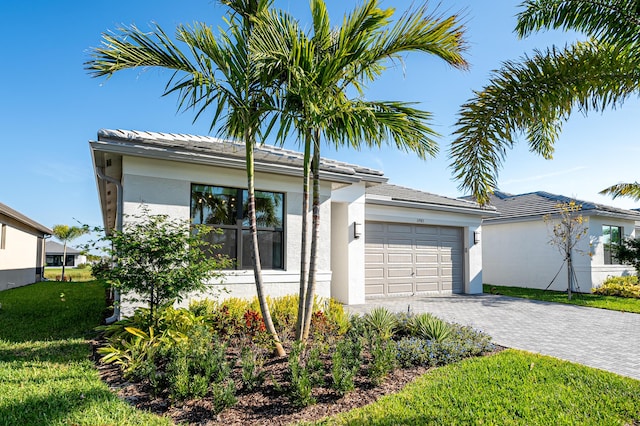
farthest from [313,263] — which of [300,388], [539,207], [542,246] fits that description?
[539,207]

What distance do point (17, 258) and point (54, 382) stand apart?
1972cm

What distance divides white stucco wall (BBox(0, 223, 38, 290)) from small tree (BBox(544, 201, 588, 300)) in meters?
24.5

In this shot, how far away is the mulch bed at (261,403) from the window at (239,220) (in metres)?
4.07

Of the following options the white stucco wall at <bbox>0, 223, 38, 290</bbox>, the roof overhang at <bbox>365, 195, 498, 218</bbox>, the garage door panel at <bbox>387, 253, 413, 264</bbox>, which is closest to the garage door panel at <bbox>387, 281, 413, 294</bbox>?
the garage door panel at <bbox>387, 253, 413, 264</bbox>

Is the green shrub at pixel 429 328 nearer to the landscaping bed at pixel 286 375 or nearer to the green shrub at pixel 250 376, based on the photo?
the landscaping bed at pixel 286 375

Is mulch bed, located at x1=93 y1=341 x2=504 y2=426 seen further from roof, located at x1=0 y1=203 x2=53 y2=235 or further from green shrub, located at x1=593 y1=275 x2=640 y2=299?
roof, located at x1=0 y1=203 x2=53 y2=235

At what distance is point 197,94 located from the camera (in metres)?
5.65

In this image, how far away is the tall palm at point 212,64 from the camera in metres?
5.29

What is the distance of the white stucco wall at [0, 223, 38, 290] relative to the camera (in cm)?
1755

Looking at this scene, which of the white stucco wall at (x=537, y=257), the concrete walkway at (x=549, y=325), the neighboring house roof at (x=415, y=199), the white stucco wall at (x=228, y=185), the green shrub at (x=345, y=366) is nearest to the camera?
the green shrub at (x=345, y=366)

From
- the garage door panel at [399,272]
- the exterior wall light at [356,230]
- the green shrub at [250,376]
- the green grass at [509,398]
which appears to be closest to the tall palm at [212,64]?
the green shrub at [250,376]

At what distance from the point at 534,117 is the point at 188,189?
686 cm

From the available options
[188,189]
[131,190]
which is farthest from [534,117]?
[131,190]

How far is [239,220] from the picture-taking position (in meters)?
8.86
